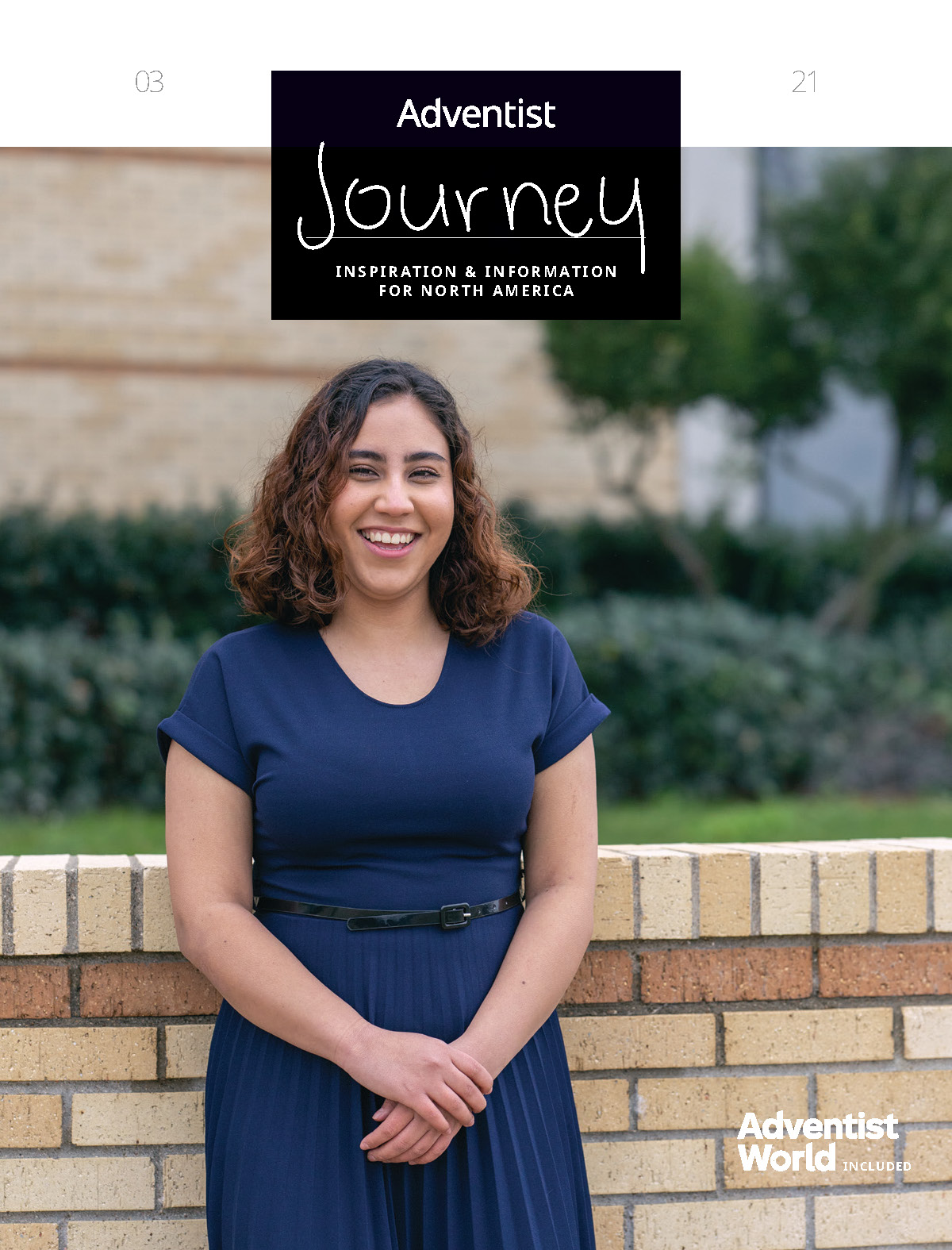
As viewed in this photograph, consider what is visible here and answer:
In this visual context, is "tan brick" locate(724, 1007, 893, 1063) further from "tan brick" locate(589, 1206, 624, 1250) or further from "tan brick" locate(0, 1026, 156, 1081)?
"tan brick" locate(0, 1026, 156, 1081)

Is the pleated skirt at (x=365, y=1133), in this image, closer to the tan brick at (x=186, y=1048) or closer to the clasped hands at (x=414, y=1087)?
the clasped hands at (x=414, y=1087)

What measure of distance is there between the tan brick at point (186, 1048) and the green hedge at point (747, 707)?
159 inches

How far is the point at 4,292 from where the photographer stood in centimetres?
835

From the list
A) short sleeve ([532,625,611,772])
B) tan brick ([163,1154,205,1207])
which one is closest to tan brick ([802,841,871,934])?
short sleeve ([532,625,611,772])

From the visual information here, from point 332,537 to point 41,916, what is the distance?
2.83 feet

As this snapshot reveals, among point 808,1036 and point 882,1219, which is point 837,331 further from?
point 882,1219

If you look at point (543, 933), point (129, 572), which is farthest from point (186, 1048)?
point (129, 572)

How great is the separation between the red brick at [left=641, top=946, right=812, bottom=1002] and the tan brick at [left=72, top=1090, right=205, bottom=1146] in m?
0.85

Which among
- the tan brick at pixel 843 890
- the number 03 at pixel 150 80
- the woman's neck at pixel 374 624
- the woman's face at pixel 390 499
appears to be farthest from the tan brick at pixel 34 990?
the number 03 at pixel 150 80

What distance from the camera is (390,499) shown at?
1877 millimetres

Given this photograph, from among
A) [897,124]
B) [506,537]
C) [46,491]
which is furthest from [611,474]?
[506,537]

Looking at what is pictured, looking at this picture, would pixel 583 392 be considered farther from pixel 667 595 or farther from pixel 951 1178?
pixel 951 1178

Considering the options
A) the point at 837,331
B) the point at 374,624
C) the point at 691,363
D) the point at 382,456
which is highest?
the point at 837,331

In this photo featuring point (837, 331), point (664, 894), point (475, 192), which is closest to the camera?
point (664, 894)
